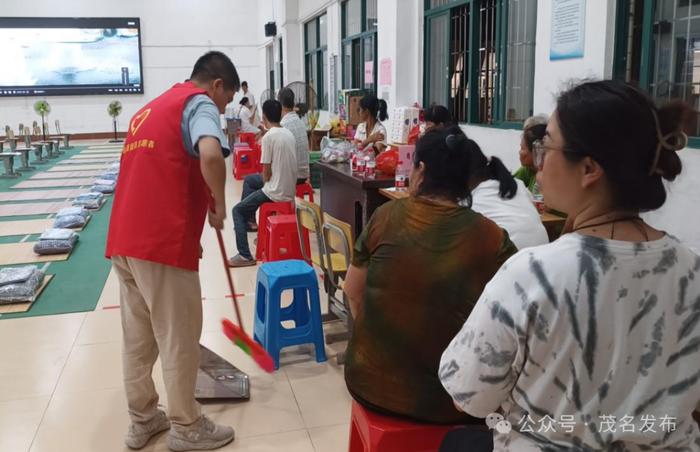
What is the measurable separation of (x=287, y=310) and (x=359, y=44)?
19.2ft

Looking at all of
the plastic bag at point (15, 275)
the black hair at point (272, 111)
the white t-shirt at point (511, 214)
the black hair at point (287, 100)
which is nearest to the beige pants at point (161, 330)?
the white t-shirt at point (511, 214)

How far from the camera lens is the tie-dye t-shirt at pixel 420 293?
5.01 ft

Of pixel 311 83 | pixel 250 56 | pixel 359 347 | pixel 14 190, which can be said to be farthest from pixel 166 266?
pixel 250 56

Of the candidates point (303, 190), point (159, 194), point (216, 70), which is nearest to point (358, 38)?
point (303, 190)

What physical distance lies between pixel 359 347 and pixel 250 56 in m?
15.2

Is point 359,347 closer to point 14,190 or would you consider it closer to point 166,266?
point 166,266

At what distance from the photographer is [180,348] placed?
83.9 inches

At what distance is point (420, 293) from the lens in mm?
1535

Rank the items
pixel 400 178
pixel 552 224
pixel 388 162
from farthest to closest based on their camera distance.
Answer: pixel 388 162 < pixel 400 178 < pixel 552 224

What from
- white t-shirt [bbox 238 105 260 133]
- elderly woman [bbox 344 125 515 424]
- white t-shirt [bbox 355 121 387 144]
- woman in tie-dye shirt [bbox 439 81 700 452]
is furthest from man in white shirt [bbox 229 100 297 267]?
white t-shirt [bbox 238 105 260 133]

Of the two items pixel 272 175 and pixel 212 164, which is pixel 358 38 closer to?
pixel 272 175

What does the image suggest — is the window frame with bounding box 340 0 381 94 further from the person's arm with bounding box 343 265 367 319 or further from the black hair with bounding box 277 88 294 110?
the person's arm with bounding box 343 265 367 319

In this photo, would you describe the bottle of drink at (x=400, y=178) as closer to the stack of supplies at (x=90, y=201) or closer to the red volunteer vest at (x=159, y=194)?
the red volunteer vest at (x=159, y=194)

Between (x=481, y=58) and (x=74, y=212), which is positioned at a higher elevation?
(x=481, y=58)
